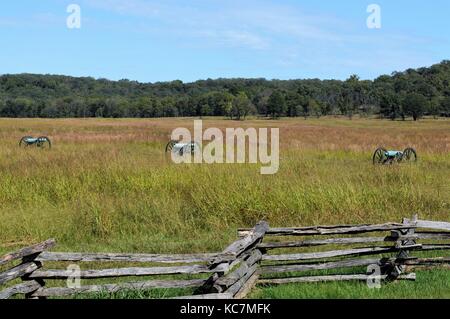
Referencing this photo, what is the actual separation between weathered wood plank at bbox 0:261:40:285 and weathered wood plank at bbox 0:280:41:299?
123mm

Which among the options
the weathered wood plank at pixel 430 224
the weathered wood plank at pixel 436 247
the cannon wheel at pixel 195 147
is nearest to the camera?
the weathered wood plank at pixel 430 224

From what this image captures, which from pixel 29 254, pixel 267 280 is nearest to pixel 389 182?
pixel 267 280

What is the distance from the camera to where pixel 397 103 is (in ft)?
347

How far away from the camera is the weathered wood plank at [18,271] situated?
5031 mm

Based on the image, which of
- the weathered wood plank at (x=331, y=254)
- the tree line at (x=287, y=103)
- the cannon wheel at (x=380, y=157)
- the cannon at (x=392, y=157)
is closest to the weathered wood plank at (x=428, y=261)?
the weathered wood plank at (x=331, y=254)

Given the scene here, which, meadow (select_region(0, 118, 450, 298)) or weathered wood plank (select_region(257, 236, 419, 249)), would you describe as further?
meadow (select_region(0, 118, 450, 298))

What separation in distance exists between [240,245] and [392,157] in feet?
53.0

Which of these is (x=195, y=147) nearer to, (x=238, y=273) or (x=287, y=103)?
(x=238, y=273)

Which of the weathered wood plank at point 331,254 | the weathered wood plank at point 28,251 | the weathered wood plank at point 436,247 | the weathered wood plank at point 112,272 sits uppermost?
the weathered wood plank at point 28,251

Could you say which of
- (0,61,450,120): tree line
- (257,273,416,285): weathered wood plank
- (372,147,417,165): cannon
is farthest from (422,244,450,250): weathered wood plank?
(0,61,450,120): tree line

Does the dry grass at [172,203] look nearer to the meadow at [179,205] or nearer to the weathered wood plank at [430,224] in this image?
the meadow at [179,205]

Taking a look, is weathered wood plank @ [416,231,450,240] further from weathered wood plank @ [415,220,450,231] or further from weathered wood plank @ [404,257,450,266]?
weathered wood plank @ [404,257,450,266]

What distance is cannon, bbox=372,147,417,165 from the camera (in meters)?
20.9
